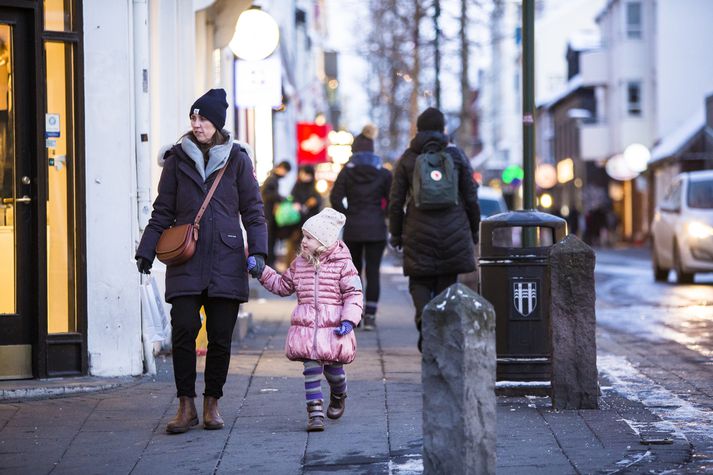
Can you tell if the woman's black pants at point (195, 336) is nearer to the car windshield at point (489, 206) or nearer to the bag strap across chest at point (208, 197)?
the bag strap across chest at point (208, 197)

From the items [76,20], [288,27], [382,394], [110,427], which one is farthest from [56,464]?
[288,27]

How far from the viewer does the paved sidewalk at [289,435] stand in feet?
23.5

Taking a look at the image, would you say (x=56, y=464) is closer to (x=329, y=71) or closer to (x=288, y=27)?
(x=288, y=27)

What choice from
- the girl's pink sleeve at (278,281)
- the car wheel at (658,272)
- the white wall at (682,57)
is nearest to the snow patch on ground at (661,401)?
the girl's pink sleeve at (278,281)

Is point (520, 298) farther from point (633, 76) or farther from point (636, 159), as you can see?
point (633, 76)

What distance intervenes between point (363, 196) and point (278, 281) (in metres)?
6.43

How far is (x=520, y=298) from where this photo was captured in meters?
9.70

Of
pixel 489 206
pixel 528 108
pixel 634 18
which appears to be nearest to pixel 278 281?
pixel 528 108

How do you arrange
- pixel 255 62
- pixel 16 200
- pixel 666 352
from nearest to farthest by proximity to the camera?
pixel 16 200
pixel 666 352
pixel 255 62

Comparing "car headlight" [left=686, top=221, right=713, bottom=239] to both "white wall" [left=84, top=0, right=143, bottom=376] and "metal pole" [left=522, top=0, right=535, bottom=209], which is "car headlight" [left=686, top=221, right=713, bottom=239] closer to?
"metal pole" [left=522, top=0, right=535, bottom=209]

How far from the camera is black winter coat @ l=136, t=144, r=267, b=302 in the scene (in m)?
8.21

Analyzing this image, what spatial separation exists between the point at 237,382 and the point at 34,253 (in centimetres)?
162

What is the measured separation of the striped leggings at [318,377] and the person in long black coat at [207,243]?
478 mm

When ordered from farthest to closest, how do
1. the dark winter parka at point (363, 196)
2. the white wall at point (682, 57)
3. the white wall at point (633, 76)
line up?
the white wall at point (633, 76) < the white wall at point (682, 57) < the dark winter parka at point (363, 196)
